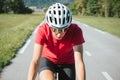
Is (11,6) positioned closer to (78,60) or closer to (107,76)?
(107,76)

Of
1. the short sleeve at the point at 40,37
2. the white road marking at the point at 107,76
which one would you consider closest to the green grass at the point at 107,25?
the white road marking at the point at 107,76

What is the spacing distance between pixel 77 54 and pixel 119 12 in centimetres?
10382

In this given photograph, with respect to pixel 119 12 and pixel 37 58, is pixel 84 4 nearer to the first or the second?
pixel 119 12

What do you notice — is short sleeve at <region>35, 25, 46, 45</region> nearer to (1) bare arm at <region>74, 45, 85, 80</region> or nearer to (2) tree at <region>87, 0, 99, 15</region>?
(1) bare arm at <region>74, 45, 85, 80</region>

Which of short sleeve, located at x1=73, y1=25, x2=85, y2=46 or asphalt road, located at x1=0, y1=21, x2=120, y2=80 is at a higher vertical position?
short sleeve, located at x1=73, y1=25, x2=85, y2=46

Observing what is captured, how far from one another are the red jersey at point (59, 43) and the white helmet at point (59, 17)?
0.23 m

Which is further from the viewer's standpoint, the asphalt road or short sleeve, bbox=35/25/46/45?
the asphalt road

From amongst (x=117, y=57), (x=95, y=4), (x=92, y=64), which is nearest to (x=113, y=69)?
(x=92, y=64)

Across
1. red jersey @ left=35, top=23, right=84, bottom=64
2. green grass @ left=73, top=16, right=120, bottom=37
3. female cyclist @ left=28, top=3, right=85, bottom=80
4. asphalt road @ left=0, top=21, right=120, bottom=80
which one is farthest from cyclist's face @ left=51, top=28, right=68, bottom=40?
green grass @ left=73, top=16, right=120, bottom=37

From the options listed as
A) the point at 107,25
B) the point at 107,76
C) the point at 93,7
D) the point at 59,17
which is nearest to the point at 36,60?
the point at 59,17

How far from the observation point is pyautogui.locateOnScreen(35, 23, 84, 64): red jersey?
4.64 meters

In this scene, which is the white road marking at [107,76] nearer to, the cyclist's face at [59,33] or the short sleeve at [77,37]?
the short sleeve at [77,37]

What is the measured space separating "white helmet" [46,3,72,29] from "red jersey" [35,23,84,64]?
227 millimetres

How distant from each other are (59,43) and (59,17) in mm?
503
